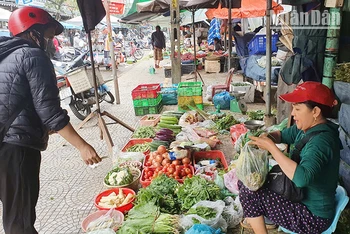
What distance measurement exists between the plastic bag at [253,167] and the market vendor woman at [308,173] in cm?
9

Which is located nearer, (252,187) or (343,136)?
(252,187)

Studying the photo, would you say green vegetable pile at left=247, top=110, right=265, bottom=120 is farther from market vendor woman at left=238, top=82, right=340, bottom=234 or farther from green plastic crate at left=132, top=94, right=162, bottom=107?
market vendor woman at left=238, top=82, right=340, bottom=234

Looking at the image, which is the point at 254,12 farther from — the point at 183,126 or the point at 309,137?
the point at 309,137

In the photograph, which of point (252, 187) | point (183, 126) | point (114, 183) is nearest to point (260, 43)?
point (183, 126)

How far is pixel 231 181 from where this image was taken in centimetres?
351

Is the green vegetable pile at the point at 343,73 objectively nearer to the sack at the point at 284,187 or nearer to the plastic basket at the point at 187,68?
the sack at the point at 284,187

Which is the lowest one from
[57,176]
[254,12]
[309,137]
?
[57,176]

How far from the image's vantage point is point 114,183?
12.2 ft

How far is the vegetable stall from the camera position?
2.82 meters

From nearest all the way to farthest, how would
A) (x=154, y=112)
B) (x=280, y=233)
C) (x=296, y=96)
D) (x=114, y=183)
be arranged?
(x=296, y=96)
(x=280, y=233)
(x=114, y=183)
(x=154, y=112)

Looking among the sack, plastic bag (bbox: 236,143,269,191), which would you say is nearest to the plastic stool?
the sack

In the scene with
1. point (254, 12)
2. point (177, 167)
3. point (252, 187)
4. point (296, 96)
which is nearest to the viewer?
point (296, 96)

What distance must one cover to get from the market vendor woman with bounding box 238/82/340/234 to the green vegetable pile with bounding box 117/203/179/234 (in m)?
0.80

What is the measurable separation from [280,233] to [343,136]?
120 cm
